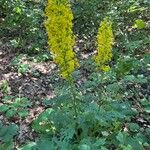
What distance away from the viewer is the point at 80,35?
729 centimetres

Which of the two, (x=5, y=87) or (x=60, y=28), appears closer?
(x=60, y=28)

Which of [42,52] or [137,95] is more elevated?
[42,52]

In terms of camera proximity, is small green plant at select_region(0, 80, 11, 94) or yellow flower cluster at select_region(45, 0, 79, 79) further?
small green plant at select_region(0, 80, 11, 94)

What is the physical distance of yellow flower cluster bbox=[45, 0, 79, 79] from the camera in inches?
121

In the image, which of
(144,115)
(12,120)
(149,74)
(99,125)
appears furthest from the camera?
(149,74)

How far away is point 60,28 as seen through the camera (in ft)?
10.2

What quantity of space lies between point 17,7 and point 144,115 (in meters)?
4.02

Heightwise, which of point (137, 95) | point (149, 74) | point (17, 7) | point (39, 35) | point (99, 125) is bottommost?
point (99, 125)

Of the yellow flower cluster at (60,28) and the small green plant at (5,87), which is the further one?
the small green plant at (5,87)

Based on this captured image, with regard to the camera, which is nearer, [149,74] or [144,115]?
[144,115]

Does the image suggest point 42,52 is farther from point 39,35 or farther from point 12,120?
point 12,120

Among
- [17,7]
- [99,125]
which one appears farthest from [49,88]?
[17,7]

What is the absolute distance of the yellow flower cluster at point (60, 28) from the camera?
10.1 ft

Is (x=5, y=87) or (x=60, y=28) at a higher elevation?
(x=60, y=28)
